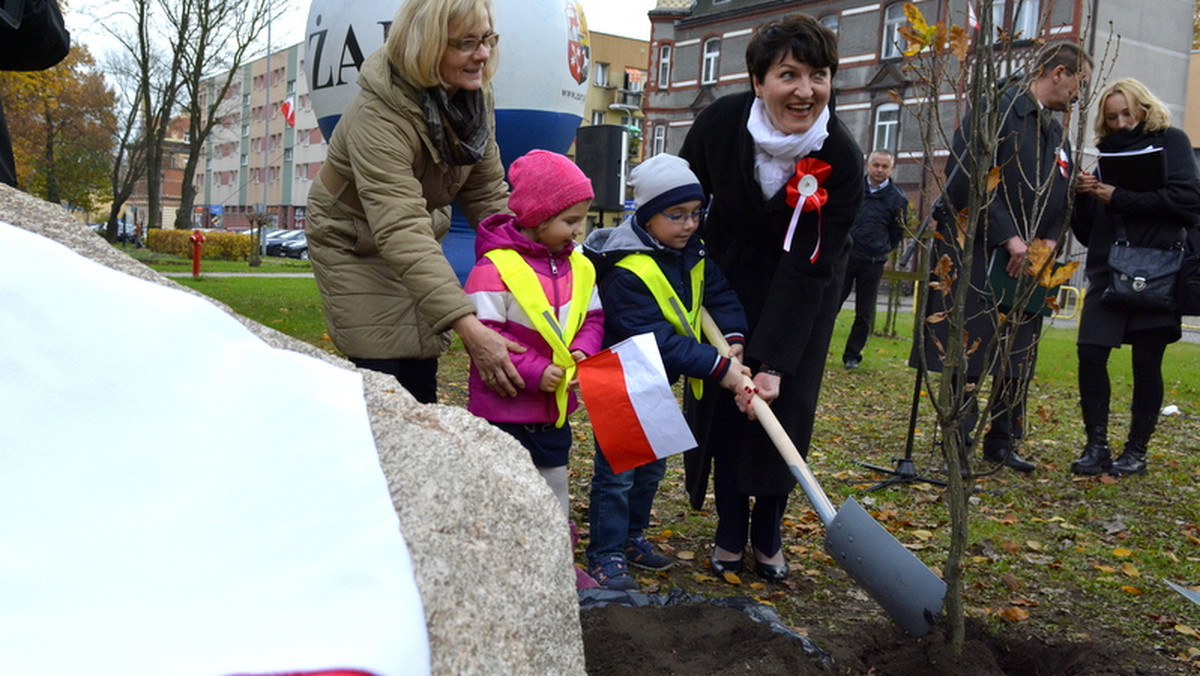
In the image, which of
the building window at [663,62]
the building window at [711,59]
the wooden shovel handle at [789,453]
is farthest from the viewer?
the building window at [663,62]

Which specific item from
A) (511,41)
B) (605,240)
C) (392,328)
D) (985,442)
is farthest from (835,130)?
(511,41)

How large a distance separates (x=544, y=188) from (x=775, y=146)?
778mm

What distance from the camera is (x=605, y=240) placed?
11.1 feet

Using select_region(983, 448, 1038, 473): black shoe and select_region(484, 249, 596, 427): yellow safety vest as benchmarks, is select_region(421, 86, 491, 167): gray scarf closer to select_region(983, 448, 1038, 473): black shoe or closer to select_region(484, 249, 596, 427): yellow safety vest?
select_region(484, 249, 596, 427): yellow safety vest

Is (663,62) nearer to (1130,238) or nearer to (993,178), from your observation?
(1130,238)

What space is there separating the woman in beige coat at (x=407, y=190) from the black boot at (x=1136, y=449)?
13.1 feet

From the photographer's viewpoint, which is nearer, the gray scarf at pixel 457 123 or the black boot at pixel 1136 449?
the gray scarf at pixel 457 123

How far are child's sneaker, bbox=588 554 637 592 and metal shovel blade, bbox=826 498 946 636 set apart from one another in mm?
727

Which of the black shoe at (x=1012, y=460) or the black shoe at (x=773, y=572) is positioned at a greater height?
the black shoe at (x=1012, y=460)

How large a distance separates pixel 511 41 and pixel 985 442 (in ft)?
20.1

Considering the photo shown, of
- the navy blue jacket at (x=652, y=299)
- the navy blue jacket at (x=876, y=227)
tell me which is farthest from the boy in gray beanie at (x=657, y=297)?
the navy blue jacket at (x=876, y=227)

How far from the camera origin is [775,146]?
3229mm

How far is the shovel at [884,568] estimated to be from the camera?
2680 millimetres

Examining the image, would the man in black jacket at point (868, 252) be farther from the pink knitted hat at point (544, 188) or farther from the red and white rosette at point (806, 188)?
the pink knitted hat at point (544, 188)
